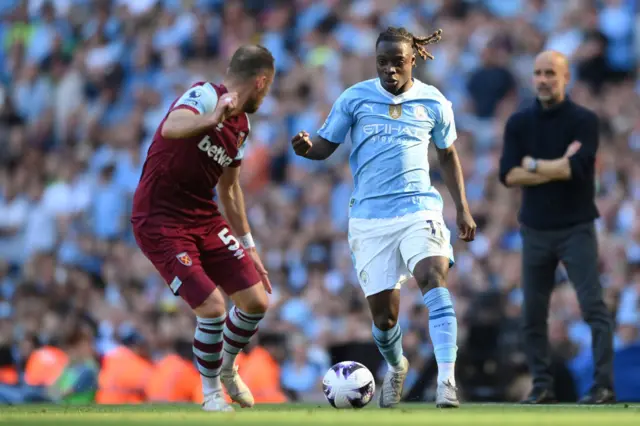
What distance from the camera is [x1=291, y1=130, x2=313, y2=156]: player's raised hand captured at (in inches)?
366

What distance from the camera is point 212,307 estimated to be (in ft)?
30.0

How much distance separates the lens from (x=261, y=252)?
57.4 ft

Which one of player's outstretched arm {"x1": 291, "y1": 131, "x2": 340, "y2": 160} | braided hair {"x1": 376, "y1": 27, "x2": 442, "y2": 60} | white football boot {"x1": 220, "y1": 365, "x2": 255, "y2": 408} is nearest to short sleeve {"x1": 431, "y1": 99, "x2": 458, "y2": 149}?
braided hair {"x1": 376, "y1": 27, "x2": 442, "y2": 60}

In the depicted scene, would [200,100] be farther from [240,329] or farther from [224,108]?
[240,329]

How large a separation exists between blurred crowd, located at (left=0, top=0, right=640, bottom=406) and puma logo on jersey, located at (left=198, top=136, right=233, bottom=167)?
4503mm

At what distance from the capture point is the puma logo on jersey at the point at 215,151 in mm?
9453

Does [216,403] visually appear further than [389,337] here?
No

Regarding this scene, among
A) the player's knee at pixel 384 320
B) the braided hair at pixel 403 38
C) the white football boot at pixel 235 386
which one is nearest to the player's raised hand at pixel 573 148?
the braided hair at pixel 403 38

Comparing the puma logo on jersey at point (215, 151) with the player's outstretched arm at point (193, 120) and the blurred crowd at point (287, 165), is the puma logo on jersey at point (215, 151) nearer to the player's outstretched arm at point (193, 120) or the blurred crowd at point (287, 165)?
the player's outstretched arm at point (193, 120)

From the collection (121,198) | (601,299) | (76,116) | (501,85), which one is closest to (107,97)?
(76,116)

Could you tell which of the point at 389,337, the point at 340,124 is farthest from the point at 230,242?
the point at 389,337

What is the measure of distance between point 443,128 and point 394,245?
91 centimetres

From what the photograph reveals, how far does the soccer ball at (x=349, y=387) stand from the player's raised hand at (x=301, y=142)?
1.57 metres

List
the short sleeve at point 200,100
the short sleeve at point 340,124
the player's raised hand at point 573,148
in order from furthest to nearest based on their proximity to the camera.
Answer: the player's raised hand at point 573,148 → the short sleeve at point 340,124 → the short sleeve at point 200,100
